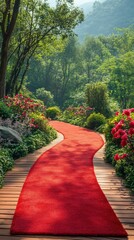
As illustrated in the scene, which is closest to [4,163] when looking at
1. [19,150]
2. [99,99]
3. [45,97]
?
[19,150]

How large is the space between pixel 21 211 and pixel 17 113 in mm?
7972

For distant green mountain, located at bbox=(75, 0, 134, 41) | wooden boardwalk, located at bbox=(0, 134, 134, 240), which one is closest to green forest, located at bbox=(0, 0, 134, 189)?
wooden boardwalk, located at bbox=(0, 134, 134, 240)

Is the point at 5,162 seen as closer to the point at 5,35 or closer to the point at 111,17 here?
the point at 5,35

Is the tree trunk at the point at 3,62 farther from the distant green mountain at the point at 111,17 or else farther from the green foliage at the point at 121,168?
the distant green mountain at the point at 111,17

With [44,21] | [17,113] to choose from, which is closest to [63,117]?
[44,21]

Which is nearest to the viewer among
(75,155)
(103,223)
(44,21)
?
(103,223)

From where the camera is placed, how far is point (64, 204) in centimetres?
521

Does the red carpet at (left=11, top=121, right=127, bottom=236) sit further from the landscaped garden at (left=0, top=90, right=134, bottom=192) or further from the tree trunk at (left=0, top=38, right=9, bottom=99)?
the tree trunk at (left=0, top=38, right=9, bottom=99)

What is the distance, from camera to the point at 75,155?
970 cm

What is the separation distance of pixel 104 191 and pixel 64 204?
3.87 ft

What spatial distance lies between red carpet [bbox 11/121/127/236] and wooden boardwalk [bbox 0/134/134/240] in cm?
11

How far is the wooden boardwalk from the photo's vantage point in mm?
4203

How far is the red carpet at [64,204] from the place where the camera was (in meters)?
4.27

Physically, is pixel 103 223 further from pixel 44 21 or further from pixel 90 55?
pixel 90 55
